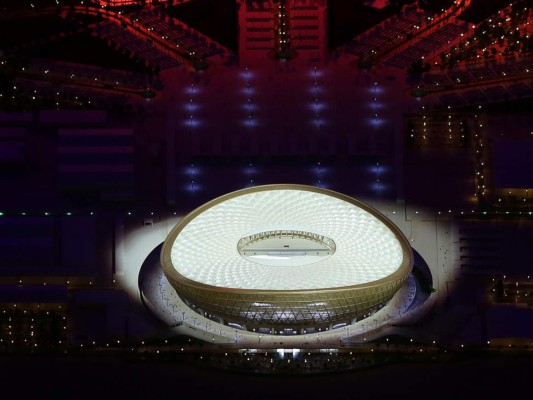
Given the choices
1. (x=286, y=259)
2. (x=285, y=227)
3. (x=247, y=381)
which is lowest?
(x=247, y=381)

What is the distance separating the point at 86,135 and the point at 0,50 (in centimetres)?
529

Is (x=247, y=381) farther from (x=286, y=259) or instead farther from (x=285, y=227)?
(x=285, y=227)

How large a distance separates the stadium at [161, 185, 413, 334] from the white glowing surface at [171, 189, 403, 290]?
28 mm

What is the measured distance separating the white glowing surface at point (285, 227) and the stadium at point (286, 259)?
0.09ft

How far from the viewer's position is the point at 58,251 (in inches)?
1060

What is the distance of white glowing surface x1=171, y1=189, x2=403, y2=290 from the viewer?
22156mm

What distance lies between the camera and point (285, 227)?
24.5 metres

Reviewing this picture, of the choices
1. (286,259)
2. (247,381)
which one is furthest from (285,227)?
(247,381)

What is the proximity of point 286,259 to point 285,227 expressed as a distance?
1.20 meters

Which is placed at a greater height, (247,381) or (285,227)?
(285,227)

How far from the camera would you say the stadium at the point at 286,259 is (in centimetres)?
2133

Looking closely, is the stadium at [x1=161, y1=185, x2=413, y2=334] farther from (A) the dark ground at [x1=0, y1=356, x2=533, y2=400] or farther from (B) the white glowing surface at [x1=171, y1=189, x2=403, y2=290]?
(A) the dark ground at [x1=0, y1=356, x2=533, y2=400]

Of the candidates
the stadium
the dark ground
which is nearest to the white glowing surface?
the stadium

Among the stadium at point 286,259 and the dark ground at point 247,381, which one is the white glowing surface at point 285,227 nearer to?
the stadium at point 286,259
